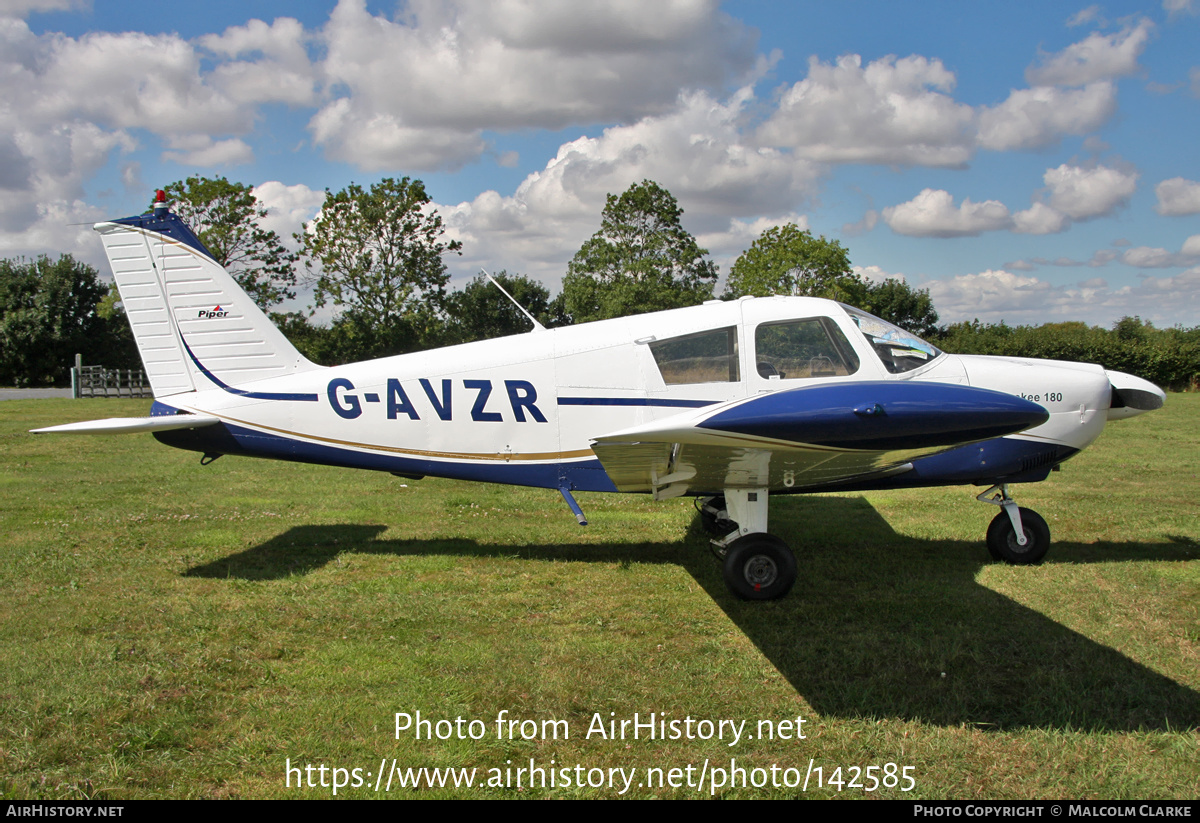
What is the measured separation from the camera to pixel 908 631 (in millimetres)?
4680

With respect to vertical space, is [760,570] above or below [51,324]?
below

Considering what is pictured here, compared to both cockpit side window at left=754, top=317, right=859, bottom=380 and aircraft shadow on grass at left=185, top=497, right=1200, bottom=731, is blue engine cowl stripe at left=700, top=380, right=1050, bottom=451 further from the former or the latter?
cockpit side window at left=754, top=317, right=859, bottom=380

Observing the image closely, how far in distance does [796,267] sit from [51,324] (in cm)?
4278

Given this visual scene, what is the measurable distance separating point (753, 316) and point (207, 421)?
4.68 m

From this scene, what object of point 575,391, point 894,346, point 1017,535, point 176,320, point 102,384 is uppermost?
point 176,320

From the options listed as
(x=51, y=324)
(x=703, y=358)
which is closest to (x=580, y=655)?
(x=703, y=358)

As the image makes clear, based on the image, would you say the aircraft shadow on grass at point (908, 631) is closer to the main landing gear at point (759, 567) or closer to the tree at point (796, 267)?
the main landing gear at point (759, 567)

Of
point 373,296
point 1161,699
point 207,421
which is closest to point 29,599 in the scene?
point 207,421

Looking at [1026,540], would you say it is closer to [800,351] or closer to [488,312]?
[800,351]

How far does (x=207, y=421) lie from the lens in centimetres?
618

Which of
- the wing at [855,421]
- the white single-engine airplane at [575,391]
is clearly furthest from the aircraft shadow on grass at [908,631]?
the wing at [855,421]

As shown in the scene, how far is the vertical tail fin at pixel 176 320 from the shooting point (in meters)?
6.45

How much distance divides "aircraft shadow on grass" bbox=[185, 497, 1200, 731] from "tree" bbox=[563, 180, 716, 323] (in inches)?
1159

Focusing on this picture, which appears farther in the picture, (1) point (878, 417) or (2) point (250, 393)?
(2) point (250, 393)
